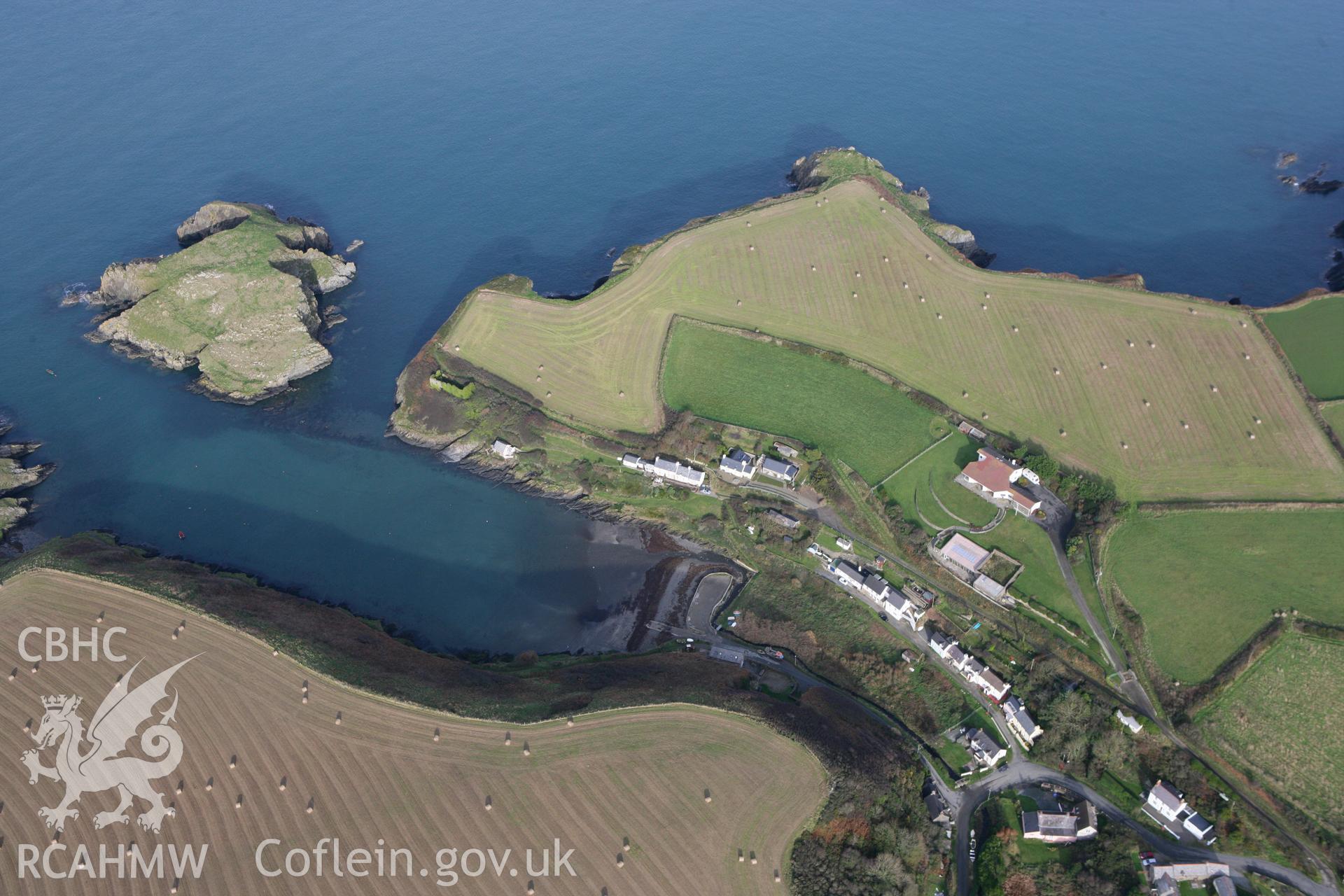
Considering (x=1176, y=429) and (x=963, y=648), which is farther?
(x=1176, y=429)

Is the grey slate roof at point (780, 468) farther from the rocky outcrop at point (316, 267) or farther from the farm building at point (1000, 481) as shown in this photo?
the rocky outcrop at point (316, 267)

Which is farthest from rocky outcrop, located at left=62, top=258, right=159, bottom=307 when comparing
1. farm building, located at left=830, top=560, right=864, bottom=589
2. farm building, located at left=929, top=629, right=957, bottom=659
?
farm building, located at left=929, top=629, right=957, bottom=659

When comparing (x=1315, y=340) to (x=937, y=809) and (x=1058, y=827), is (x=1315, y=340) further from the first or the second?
(x=937, y=809)

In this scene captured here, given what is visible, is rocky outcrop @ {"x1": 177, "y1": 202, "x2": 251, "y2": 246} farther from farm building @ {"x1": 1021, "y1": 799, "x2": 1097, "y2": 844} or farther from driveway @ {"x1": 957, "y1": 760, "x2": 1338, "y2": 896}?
farm building @ {"x1": 1021, "y1": 799, "x2": 1097, "y2": 844}

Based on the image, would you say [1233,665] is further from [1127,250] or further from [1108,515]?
[1127,250]

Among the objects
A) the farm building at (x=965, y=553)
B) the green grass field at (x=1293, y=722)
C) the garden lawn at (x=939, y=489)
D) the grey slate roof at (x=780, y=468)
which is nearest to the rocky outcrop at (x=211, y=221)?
the grey slate roof at (x=780, y=468)

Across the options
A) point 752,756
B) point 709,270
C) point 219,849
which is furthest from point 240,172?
point 752,756
